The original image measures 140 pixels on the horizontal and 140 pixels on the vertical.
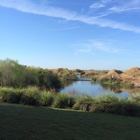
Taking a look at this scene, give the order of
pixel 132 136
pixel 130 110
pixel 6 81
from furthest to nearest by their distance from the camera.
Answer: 1. pixel 6 81
2. pixel 130 110
3. pixel 132 136

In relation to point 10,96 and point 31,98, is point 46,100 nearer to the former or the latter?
point 31,98

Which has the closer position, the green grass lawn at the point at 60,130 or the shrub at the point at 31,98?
the green grass lawn at the point at 60,130

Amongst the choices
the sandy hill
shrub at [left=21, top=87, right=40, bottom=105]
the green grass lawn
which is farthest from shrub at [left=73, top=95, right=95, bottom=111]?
the sandy hill

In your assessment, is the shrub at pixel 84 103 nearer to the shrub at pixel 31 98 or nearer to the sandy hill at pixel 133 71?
the shrub at pixel 31 98

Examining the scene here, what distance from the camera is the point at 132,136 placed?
429 cm

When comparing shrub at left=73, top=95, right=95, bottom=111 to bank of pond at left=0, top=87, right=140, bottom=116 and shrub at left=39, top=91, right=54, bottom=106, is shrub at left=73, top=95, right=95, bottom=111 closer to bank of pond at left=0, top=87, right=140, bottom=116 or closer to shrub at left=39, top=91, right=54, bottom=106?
bank of pond at left=0, top=87, right=140, bottom=116

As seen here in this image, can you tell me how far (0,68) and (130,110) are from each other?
1653 cm

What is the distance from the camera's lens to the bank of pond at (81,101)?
25.4 feet

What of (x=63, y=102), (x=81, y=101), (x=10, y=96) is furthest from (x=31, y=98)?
(x=81, y=101)

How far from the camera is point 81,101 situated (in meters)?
8.28

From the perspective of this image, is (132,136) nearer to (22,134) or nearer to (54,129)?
(54,129)

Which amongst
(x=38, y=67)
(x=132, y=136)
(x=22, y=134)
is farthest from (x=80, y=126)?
(x=38, y=67)

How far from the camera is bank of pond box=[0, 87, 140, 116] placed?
25.4ft

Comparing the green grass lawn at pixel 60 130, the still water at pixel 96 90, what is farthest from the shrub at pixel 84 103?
the green grass lawn at pixel 60 130
